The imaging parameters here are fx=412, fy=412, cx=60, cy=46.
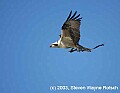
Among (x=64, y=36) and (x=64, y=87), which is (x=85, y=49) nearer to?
A: (x=64, y=36)

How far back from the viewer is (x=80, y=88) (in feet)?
51.3

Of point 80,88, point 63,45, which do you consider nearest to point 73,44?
point 63,45

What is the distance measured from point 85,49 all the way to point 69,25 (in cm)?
97

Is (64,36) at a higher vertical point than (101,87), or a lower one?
higher

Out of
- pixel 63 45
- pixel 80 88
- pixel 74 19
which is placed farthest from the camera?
pixel 80 88

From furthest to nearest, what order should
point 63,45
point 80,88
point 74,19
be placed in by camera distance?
point 80,88, point 63,45, point 74,19

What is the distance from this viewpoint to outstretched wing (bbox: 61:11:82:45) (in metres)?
11.5

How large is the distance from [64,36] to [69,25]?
43 cm

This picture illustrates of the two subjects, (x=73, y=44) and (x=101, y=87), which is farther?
(x=101, y=87)

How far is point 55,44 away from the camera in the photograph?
12.4 meters

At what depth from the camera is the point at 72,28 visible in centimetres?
1158

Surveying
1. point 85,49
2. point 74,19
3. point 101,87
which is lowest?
point 101,87

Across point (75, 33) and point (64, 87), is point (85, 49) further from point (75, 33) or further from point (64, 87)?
point (64, 87)

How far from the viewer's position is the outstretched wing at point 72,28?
11.5 metres
